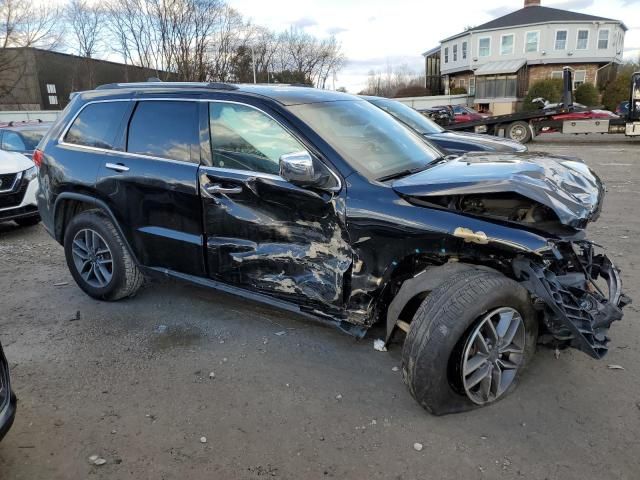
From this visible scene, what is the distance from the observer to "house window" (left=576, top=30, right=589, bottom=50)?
139ft

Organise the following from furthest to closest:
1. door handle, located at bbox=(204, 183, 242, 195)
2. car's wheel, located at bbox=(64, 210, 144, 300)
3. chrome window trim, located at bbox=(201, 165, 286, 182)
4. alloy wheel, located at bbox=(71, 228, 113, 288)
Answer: alloy wheel, located at bbox=(71, 228, 113, 288), car's wheel, located at bbox=(64, 210, 144, 300), door handle, located at bbox=(204, 183, 242, 195), chrome window trim, located at bbox=(201, 165, 286, 182)

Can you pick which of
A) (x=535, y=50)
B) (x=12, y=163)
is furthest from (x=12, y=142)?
(x=535, y=50)

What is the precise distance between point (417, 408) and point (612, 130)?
20.0 metres

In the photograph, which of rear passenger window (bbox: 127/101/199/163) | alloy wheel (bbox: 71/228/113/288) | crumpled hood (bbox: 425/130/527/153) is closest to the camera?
rear passenger window (bbox: 127/101/199/163)

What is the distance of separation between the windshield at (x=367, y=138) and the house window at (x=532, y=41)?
4620 centimetres

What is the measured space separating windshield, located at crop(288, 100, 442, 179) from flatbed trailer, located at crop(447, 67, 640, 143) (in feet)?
50.0

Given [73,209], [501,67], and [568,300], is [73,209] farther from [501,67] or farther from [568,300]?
[501,67]

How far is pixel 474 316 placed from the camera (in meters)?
2.62

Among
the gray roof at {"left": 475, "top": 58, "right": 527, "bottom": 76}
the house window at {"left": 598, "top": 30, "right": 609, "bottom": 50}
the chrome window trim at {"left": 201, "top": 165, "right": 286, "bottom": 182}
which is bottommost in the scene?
the chrome window trim at {"left": 201, "top": 165, "right": 286, "bottom": 182}

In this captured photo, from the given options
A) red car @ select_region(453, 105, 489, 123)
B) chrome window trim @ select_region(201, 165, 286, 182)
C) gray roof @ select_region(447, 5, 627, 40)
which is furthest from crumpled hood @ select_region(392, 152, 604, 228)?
gray roof @ select_region(447, 5, 627, 40)

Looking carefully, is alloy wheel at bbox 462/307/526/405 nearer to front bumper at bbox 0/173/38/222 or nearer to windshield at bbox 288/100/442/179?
windshield at bbox 288/100/442/179

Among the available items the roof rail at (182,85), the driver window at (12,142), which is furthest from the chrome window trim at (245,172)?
the driver window at (12,142)

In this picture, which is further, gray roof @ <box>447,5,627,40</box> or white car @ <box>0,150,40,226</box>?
gray roof @ <box>447,5,627,40</box>

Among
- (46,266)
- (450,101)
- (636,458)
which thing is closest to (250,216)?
(636,458)
